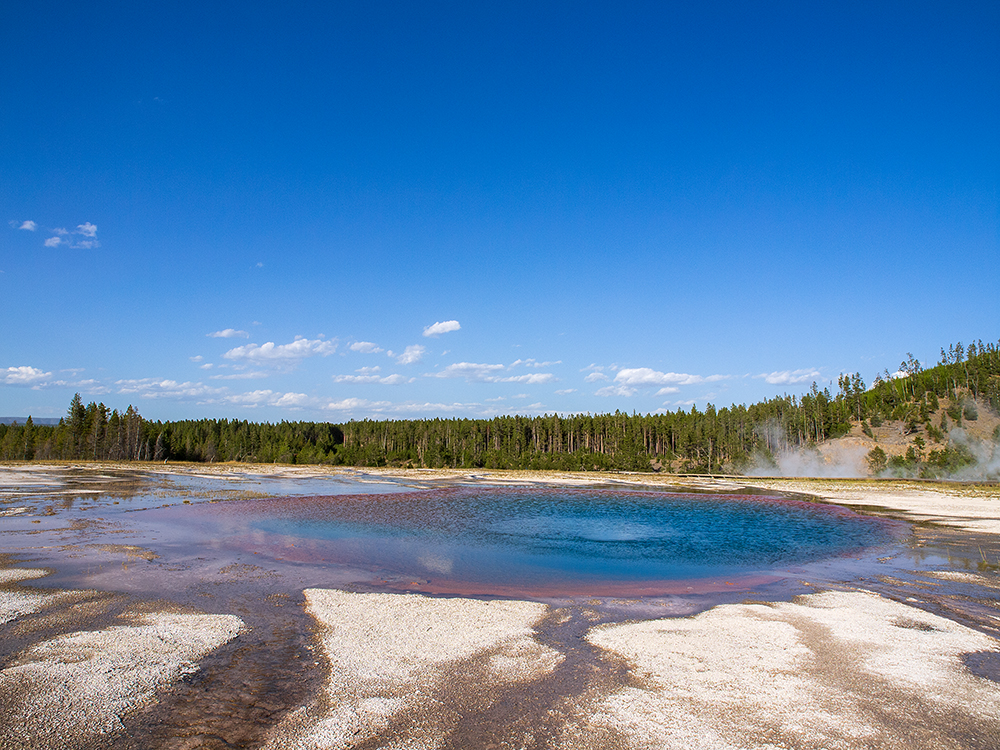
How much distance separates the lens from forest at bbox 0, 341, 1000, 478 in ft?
404

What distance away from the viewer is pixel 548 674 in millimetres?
9883

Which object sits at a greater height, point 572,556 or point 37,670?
point 37,670

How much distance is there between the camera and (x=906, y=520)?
3594 centimetres

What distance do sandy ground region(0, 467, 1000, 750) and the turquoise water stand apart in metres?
5.85

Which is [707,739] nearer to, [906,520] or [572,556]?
[572,556]

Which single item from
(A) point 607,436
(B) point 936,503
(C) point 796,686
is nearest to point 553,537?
(C) point 796,686

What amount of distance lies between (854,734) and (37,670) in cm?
1287

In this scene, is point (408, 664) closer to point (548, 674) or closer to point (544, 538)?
point (548, 674)

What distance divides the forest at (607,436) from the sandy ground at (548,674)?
111m

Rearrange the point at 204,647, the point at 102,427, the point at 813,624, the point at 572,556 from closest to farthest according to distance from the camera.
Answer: the point at 204,647 → the point at 813,624 → the point at 572,556 → the point at 102,427

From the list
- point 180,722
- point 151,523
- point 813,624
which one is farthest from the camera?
point 151,523

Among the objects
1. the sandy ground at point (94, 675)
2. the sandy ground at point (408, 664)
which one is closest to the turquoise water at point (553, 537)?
the sandy ground at point (408, 664)

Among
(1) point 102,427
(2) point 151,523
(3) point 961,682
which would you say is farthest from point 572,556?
(1) point 102,427

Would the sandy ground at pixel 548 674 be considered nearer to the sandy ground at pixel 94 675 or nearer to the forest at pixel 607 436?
the sandy ground at pixel 94 675
